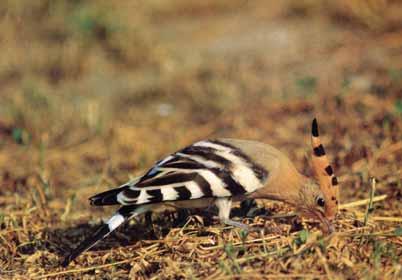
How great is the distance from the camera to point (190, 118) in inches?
220

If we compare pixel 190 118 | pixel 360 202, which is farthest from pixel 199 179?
pixel 190 118

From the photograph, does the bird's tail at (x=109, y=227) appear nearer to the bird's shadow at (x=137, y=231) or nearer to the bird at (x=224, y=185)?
the bird at (x=224, y=185)

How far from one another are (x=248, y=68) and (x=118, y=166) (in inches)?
74.0

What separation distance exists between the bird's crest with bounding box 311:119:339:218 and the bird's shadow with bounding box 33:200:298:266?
41 centimetres

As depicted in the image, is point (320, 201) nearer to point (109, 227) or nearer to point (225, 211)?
point (225, 211)

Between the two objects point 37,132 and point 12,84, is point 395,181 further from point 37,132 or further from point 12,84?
point 12,84

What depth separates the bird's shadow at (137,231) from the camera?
3.43 m

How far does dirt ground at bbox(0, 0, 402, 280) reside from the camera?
3.13 meters

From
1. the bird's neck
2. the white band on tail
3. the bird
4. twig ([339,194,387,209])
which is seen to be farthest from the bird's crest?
the white band on tail

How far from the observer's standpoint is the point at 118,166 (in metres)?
4.74

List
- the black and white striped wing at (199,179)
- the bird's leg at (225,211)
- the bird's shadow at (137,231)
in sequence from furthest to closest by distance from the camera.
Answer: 1. the bird's shadow at (137,231)
2. the bird's leg at (225,211)
3. the black and white striped wing at (199,179)

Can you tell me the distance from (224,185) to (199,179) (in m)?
0.10

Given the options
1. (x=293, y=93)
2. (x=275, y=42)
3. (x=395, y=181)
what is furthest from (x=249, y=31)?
(x=395, y=181)

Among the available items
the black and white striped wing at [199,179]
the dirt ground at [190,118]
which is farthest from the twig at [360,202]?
the black and white striped wing at [199,179]
